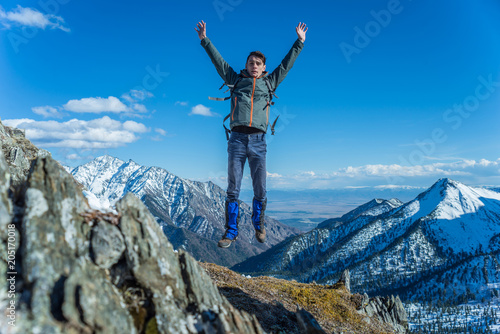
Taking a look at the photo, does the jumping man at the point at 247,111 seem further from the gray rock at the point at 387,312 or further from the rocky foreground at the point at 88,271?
the gray rock at the point at 387,312

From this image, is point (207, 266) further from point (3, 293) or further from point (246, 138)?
point (3, 293)

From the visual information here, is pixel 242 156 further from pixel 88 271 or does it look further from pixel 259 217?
pixel 88 271

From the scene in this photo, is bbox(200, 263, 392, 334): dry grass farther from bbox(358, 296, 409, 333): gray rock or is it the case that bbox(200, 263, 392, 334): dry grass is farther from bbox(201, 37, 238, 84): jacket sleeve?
bbox(201, 37, 238, 84): jacket sleeve

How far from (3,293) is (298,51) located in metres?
13.3

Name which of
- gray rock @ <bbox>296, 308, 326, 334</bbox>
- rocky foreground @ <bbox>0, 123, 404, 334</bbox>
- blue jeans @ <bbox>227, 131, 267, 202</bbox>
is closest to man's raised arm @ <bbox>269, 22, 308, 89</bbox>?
blue jeans @ <bbox>227, 131, 267, 202</bbox>

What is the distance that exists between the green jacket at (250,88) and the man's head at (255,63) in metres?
0.20

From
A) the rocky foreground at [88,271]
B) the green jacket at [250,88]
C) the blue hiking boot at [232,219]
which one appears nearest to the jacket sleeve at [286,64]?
the green jacket at [250,88]

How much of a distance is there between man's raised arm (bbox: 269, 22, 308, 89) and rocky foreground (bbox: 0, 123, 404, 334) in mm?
8406

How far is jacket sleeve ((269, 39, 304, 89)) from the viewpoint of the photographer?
13.4 meters

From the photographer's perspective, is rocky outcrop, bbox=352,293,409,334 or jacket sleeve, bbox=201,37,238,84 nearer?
jacket sleeve, bbox=201,37,238,84

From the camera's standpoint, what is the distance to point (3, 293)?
5.81 m

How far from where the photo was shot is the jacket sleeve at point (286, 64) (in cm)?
1340

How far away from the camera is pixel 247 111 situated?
12398 mm

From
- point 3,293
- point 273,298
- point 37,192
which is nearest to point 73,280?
point 3,293
